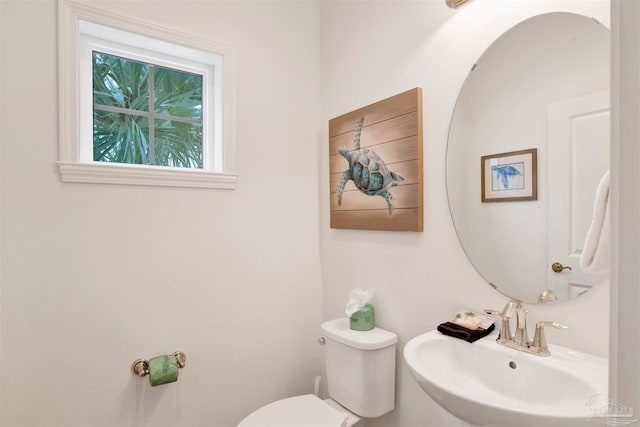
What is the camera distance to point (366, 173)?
66.1 inches

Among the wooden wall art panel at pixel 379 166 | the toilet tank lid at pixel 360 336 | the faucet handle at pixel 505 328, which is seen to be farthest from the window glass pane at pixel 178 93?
the faucet handle at pixel 505 328

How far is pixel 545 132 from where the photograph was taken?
109 cm

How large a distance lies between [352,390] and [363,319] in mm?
296

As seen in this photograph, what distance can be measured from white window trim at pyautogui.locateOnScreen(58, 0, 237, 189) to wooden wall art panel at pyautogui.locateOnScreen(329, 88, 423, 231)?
549 mm

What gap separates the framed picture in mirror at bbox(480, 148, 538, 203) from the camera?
3.68ft

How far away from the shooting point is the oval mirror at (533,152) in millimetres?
995

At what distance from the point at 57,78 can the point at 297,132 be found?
107 centimetres

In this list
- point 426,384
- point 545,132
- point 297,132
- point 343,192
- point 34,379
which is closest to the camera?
→ point 426,384

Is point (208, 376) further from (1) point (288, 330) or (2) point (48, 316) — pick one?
(2) point (48, 316)

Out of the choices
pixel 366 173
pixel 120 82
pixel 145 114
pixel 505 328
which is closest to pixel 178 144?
pixel 145 114

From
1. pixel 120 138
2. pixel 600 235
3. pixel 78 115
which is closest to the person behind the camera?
pixel 600 235

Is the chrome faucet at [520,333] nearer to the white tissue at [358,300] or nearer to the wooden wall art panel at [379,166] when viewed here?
the wooden wall art panel at [379,166]

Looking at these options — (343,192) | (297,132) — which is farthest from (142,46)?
(343,192)

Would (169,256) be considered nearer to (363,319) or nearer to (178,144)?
(178,144)
